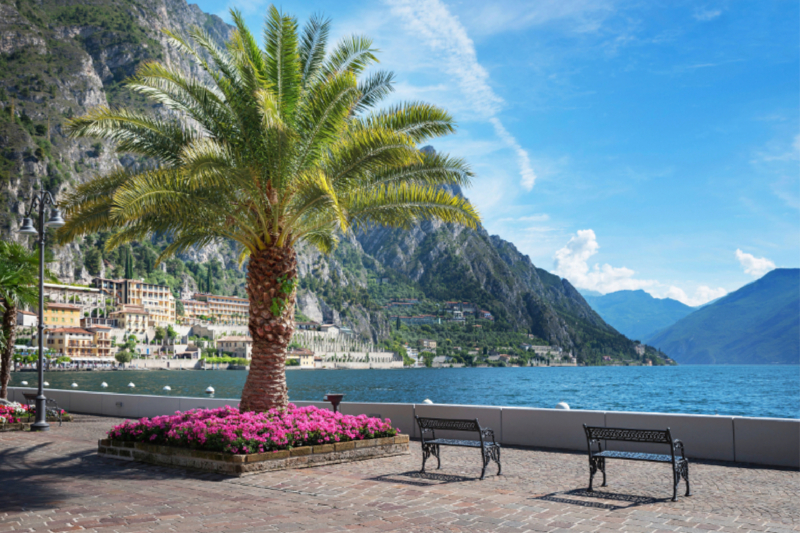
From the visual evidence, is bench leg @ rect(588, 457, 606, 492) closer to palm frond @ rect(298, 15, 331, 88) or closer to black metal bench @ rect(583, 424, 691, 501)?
black metal bench @ rect(583, 424, 691, 501)

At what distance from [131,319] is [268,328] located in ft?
521

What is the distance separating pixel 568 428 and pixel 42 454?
10115 millimetres

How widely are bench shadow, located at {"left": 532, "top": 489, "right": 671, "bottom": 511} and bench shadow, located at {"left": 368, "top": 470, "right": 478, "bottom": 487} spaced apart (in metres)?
1.52

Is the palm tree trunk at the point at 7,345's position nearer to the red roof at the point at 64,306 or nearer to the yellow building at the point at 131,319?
the red roof at the point at 64,306

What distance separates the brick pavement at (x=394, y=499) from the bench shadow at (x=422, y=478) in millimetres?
15

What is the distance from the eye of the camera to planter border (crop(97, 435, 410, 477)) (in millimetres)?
9141

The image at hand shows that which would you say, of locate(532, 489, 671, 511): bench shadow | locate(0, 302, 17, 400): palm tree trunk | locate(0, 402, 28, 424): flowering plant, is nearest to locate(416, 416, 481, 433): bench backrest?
locate(532, 489, 671, 511): bench shadow

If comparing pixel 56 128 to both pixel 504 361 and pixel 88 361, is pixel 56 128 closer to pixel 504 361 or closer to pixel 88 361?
pixel 88 361

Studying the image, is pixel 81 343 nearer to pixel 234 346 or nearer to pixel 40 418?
pixel 234 346

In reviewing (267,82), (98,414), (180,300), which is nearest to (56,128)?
(180,300)

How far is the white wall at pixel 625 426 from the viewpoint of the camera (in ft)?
32.0

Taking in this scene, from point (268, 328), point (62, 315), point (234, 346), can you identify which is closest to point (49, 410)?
point (268, 328)

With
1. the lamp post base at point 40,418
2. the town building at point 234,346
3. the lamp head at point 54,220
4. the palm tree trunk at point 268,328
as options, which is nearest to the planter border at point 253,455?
the palm tree trunk at point 268,328

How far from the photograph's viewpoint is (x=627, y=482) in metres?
8.43
